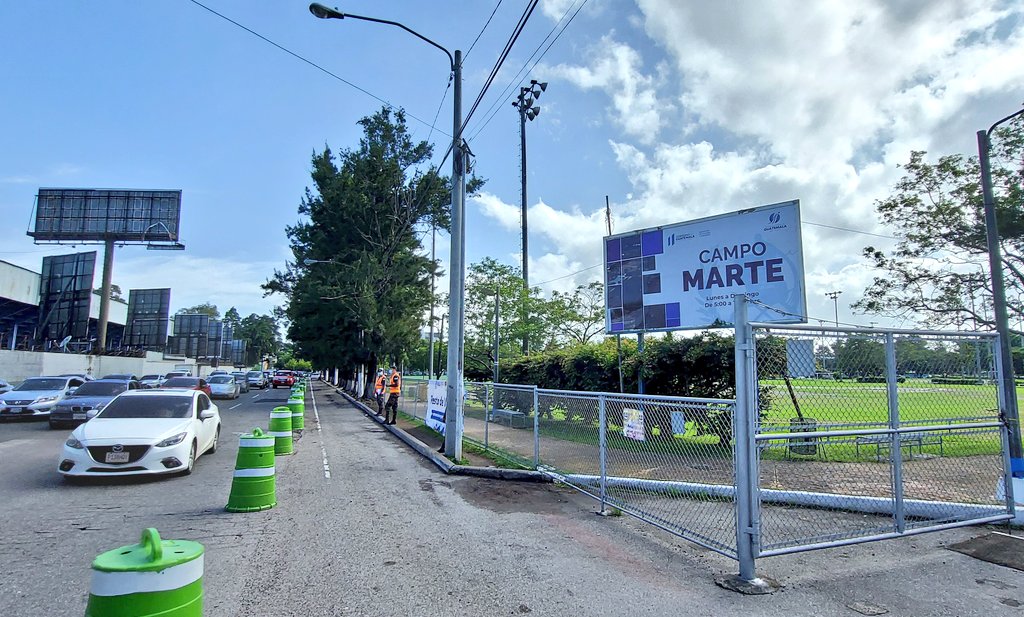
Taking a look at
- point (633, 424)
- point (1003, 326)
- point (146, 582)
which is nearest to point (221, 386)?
point (633, 424)

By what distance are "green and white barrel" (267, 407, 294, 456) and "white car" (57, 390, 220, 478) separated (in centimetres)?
151

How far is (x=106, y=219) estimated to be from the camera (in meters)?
50.2

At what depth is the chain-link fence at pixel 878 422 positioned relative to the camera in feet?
18.4

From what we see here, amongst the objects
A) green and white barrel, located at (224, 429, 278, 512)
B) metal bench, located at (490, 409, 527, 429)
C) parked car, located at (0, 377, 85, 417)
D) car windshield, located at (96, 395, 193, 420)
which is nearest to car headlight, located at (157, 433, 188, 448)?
car windshield, located at (96, 395, 193, 420)

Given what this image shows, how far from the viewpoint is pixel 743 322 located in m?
4.90

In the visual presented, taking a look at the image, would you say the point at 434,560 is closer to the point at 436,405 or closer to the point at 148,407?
the point at 148,407

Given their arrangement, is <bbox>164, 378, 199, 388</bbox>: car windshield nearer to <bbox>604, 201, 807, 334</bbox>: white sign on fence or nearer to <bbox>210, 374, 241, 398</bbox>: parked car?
<bbox>210, 374, 241, 398</bbox>: parked car

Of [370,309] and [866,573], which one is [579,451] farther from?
[370,309]

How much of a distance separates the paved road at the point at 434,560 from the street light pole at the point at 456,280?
106 inches

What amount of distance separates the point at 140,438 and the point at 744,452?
840 cm

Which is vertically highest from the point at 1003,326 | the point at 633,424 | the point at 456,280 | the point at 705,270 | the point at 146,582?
the point at 705,270

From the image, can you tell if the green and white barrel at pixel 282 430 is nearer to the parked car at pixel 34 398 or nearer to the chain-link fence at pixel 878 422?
the parked car at pixel 34 398

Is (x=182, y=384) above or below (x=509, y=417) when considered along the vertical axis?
above

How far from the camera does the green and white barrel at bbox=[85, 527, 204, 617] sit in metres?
2.58
